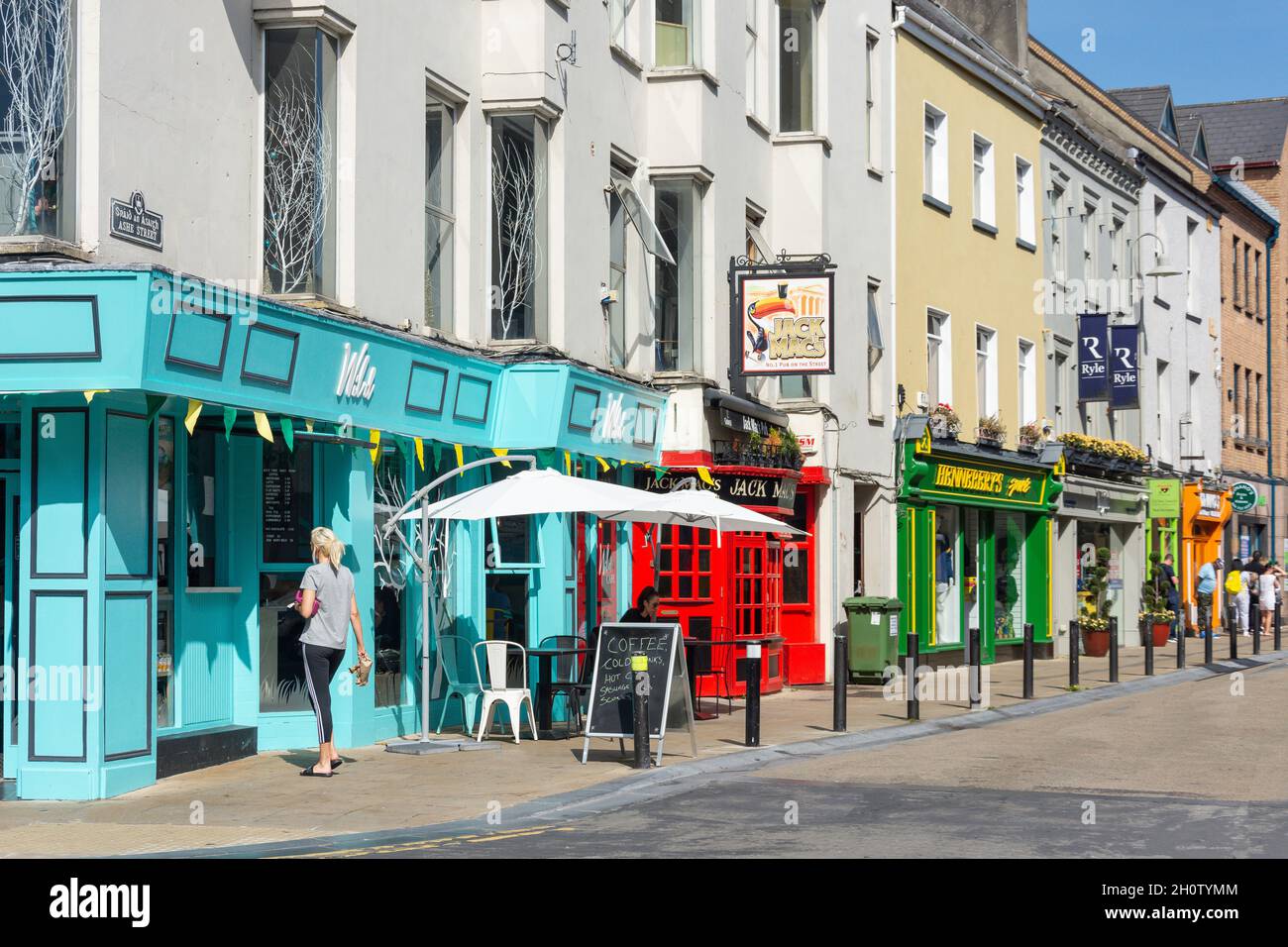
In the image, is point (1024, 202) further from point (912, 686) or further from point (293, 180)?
point (293, 180)

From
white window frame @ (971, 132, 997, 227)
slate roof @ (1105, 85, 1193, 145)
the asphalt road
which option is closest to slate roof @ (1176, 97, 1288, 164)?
slate roof @ (1105, 85, 1193, 145)

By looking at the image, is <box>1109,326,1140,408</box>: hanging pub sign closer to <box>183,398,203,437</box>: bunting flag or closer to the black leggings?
the black leggings

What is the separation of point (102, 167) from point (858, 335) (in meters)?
15.9

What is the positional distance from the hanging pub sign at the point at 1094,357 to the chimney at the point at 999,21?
Result: 16.9ft

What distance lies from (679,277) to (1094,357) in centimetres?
1609

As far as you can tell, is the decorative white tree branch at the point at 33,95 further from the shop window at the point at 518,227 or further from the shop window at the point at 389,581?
the shop window at the point at 518,227

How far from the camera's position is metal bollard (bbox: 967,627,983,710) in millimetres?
18953

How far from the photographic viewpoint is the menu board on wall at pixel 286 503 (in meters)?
14.9

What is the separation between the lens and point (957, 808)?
455 inches

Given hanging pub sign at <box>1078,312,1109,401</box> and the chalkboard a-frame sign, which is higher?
hanging pub sign at <box>1078,312,1109,401</box>

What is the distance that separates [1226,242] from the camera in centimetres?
4622

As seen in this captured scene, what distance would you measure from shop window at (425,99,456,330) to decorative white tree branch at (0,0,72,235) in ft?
16.3
